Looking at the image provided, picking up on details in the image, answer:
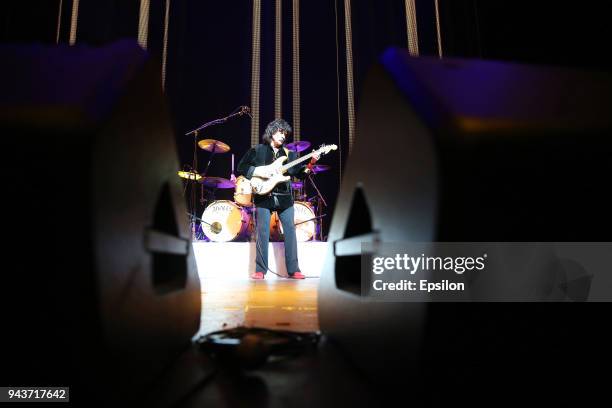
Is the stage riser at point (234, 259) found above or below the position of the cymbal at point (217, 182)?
below

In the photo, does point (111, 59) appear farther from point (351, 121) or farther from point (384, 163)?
point (351, 121)

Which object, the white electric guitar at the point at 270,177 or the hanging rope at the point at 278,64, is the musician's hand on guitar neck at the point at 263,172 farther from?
the hanging rope at the point at 278,64

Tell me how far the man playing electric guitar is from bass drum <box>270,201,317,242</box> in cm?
94

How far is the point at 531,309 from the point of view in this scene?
1.37 ft

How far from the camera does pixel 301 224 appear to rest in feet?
15.3

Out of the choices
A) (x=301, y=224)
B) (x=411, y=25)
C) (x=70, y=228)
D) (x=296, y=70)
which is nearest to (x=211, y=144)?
(x=301, y=224)

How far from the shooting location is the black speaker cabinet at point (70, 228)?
355 millimetres

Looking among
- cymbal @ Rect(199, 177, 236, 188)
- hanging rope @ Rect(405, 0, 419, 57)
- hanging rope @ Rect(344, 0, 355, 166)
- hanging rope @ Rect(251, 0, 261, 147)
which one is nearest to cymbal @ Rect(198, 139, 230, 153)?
cymbal @ Rect(199, 177, 236, 188)

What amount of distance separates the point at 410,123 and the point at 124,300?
1.32 ft

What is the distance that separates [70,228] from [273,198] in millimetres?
3144

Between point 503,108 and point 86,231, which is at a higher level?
point 503,108

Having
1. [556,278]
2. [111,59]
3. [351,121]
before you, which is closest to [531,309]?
[556,278]

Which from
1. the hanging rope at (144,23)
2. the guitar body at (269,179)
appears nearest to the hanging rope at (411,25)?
the guitar body at (269,179)

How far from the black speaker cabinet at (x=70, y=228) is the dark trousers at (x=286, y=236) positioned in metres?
3.02
